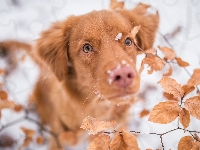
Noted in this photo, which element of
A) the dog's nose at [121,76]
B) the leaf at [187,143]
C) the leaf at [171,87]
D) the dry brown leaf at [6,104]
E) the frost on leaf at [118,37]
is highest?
the frost on leaf at [118,37]

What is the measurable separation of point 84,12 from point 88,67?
127 cm

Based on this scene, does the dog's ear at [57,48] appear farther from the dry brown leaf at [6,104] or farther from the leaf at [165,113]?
the leaf at [165,113]

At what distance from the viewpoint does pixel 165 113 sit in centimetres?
120

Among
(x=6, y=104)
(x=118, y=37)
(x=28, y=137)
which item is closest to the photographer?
(x=118, y=37)

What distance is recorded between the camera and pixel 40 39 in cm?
230

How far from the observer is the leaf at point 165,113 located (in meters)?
1.17

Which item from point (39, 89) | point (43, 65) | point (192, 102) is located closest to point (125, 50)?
point (192, 102)

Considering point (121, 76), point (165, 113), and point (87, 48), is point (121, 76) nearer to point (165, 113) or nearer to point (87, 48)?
point (165, 113)

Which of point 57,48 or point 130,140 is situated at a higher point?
point 57,48

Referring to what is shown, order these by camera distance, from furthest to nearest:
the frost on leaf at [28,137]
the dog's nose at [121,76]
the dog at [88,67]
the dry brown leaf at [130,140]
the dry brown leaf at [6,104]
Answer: the frost on leaf at [28,137] < the dry brown leaf at [6,104] < the dog at [88,67] < the dog's nose at [121,76] < the dry brown leaf at [130,140]

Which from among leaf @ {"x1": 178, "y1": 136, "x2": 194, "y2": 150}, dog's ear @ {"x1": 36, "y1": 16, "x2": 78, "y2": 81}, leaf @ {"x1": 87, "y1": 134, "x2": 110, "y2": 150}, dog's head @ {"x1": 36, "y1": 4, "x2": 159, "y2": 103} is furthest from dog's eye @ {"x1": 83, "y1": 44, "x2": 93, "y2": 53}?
leaf @ {"x1": 178, "y1": 136, "x2": 194, "y2": 150}

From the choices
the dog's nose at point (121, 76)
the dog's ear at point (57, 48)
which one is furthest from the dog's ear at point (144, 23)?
the dog's nose at point (121, 76)

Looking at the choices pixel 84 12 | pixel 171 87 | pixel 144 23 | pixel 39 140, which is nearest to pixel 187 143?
pixel 171 87

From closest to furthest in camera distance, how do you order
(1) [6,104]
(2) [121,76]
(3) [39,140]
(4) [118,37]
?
(2) [121,76]
(4) [118,37]
(1) [6,104]
(3) [39,140]
